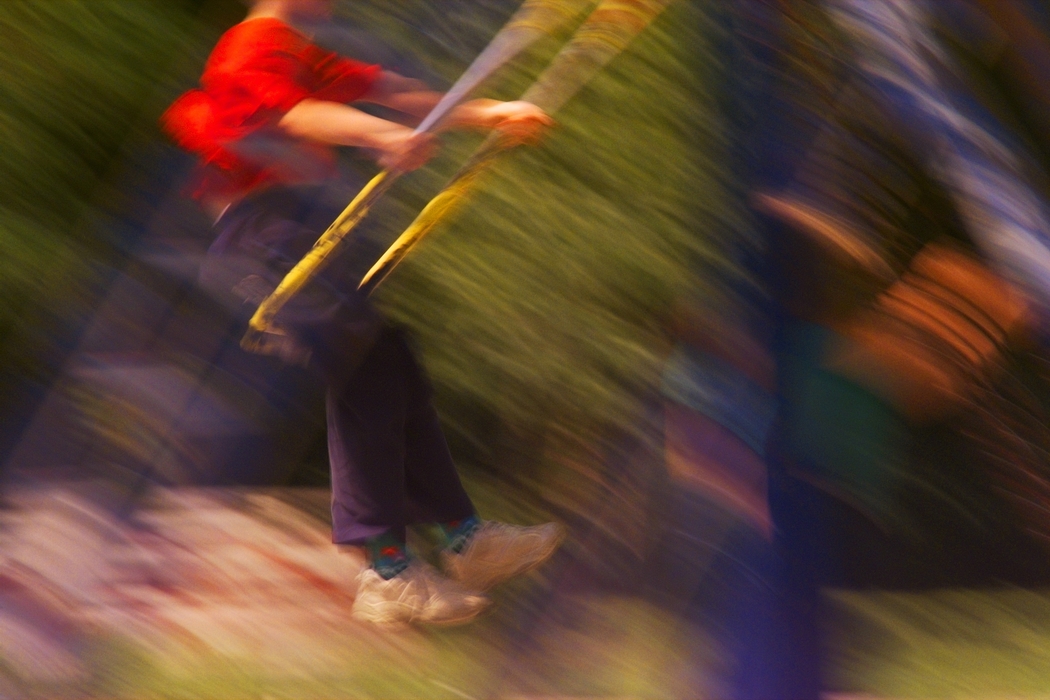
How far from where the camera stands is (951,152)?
1628 mm

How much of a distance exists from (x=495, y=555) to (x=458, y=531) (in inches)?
3.2

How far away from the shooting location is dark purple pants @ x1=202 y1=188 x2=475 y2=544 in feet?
6.27

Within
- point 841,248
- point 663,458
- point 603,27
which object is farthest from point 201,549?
point 841,248

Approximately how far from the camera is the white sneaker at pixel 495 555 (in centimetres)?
205

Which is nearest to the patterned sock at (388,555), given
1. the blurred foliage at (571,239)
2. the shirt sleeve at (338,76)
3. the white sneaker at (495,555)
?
the white sneaker at (495,555)

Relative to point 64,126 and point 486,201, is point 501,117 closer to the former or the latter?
point 486,201

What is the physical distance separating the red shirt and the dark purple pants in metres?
0.05

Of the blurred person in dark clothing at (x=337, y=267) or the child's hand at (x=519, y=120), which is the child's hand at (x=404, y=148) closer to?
the blurred person in dark clothing at (x=337, y=267)

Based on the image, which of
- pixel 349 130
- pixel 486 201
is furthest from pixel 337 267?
pixel 486 201

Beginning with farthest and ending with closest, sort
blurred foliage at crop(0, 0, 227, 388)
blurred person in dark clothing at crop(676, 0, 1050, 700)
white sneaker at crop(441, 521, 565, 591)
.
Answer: blurred foliage at crop(0, 0, 227, 388) < white sneaker at crop(441, 521, 565, 591) < blurred person in dark clothing at crop(676, 0, 1050, 700)

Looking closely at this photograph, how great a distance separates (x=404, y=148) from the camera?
6.01ft

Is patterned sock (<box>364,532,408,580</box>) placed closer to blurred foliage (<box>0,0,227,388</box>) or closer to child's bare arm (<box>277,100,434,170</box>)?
child's bare arm (<box>277,100,434,170</box>)

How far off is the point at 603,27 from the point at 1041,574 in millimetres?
1399

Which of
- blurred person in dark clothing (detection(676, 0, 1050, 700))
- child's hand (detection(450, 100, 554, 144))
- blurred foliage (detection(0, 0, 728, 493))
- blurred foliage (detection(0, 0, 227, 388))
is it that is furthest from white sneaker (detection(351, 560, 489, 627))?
blurred foliage (detection(0, 0, 227, 388))
